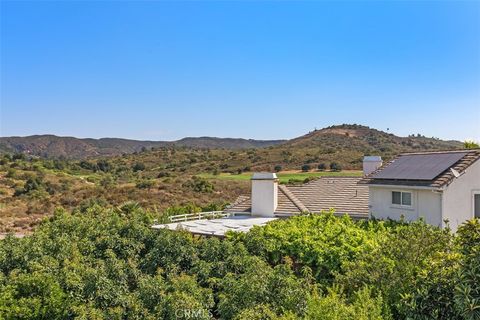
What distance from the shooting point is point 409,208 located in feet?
60.0

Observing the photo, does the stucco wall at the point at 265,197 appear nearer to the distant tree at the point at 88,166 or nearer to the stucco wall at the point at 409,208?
the stucco wall at the point at 409,208

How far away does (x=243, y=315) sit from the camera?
9.21 metres

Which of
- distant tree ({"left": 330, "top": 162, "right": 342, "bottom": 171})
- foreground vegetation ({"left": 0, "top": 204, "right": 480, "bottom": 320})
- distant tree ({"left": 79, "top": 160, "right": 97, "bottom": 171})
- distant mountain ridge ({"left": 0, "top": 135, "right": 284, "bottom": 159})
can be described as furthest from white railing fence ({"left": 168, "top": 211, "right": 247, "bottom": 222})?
distant mountain ridge ({"left": 0, "top": 135, "right": 284, "bottom": 159})

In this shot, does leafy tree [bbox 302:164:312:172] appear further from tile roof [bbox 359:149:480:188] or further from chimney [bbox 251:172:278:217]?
tile roof [bbox 359:149:480:188]

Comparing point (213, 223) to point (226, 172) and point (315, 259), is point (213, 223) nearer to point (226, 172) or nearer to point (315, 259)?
point (315, 259)

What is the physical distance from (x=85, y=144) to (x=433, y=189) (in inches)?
5365

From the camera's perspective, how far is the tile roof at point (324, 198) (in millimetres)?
22297

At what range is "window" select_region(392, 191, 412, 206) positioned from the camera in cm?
1847

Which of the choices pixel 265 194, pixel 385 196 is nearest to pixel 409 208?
pixel 385 196

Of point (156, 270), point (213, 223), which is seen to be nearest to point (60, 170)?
point (213, 223)

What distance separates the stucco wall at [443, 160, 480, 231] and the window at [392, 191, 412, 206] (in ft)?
5.97

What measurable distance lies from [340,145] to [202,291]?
87434 mm

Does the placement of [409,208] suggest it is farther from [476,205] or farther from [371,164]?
[371,164]

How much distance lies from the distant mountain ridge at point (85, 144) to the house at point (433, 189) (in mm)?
108805
